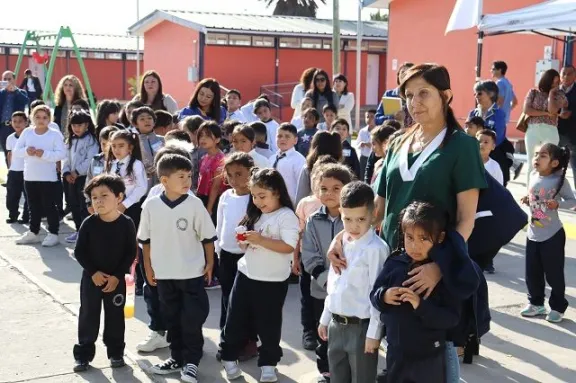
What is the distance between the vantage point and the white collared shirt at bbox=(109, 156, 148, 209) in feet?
21.7

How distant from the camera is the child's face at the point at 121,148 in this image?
655cm

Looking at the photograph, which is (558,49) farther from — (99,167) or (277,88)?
(277,88)

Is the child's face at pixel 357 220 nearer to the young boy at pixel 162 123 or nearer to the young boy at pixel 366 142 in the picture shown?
the young boy at pixel 162 123

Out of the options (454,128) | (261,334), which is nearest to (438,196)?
(454,128)

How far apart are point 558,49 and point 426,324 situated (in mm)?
15882

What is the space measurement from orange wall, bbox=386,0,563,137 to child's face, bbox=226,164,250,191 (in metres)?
14.4

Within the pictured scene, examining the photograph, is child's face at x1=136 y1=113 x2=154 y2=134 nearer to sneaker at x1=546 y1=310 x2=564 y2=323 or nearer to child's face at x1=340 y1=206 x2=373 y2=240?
child's face at x1=340 y1=206 x2=373 y2=240

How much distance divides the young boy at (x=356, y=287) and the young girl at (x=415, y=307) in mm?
285

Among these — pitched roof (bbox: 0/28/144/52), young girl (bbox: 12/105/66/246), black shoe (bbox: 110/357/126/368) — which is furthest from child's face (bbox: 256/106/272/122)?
pitched roof (bbox: 0/28/144/52)

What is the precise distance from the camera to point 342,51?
32.5 m

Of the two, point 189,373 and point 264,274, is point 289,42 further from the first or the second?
point 189,373

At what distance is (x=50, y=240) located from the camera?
347 inches

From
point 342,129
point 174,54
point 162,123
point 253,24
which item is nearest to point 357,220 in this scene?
point 162,123

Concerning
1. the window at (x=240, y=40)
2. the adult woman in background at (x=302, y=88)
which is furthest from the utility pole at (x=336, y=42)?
the adult woman in background at (x=302, y=88)
